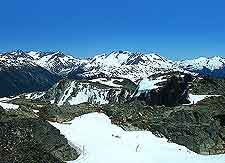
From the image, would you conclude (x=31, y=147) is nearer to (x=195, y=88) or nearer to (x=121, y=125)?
(x=121, y=125)

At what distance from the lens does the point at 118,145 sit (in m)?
42.8

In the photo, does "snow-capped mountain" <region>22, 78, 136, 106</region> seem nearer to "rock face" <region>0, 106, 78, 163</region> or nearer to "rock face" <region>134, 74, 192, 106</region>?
"rock face" <region>134, 74, 192, 106</region>

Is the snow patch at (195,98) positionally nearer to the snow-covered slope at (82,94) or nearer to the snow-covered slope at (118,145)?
the snow-covered slope at (118,145)

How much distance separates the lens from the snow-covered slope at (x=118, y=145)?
38250mm

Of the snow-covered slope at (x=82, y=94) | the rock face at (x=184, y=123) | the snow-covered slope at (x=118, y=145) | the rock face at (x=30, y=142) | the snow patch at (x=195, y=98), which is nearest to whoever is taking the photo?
the rock face at (x=30, y=142)

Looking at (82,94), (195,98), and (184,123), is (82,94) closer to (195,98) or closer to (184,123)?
(195,98)

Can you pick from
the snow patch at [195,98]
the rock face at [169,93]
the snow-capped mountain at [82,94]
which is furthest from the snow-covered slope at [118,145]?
the snow-capped mountain at [82,94]

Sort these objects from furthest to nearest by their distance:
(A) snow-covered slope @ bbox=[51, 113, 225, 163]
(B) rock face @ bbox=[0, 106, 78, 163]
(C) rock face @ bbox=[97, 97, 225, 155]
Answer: (C) rock face @ bbox=[97, 97, 225, 155] < (A) snow-covered slope @ bbox=[51, 113, 225, 163] < (B) rock face @ bbox=[0, 106, 78, 163]

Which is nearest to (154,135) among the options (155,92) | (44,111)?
(44,111)

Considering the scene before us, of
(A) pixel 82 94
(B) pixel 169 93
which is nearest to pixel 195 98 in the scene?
(B) pixel 169 93

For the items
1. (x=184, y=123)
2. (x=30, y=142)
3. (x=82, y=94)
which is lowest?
(x=30, y=142)

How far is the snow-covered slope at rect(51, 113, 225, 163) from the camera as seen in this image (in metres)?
38.2

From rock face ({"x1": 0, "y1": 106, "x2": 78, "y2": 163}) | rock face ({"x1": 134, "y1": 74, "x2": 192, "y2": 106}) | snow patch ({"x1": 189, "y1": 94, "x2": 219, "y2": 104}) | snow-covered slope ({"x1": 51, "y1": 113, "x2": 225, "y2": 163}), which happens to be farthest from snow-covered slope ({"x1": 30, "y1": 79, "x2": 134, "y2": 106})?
rock face ({"x1": 0, "y1": 106, "x2": 78, "y2": 163})

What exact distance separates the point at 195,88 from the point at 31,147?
67.8m
